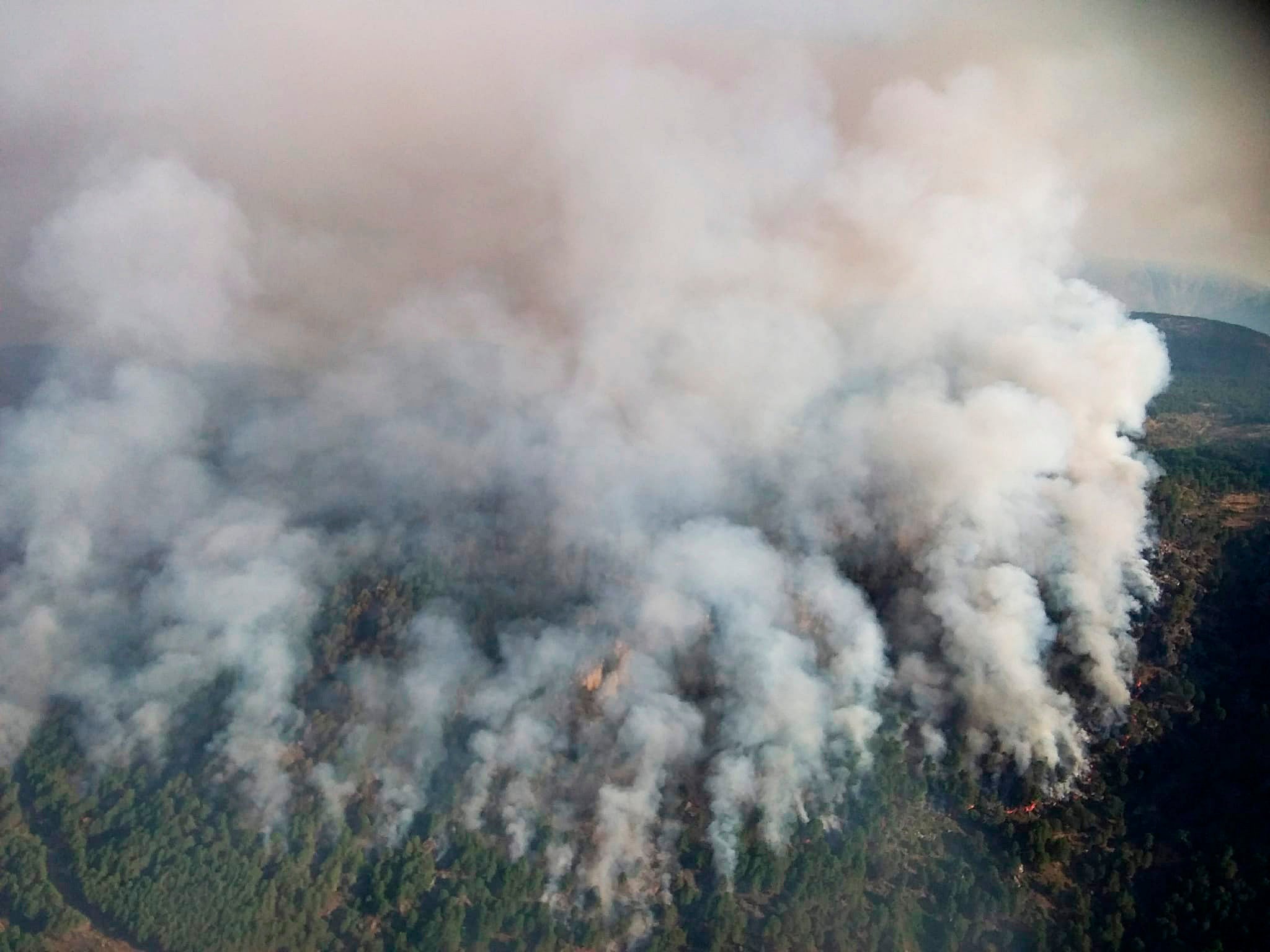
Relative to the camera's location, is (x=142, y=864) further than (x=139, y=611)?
No

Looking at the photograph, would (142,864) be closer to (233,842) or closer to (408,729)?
(233,842)

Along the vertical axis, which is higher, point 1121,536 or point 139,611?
point 1121,536

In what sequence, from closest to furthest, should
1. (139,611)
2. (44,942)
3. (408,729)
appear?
(44,942), (408,729), (139,611)

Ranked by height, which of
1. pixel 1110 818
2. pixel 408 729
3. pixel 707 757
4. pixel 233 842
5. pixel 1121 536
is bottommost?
pixel 233 842

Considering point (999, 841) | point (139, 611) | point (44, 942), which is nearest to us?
point (44, 942)

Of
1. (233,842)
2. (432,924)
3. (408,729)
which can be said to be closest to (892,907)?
(432,924)

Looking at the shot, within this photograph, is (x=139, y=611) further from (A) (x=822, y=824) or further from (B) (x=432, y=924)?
(A) (x=822, y=824)
